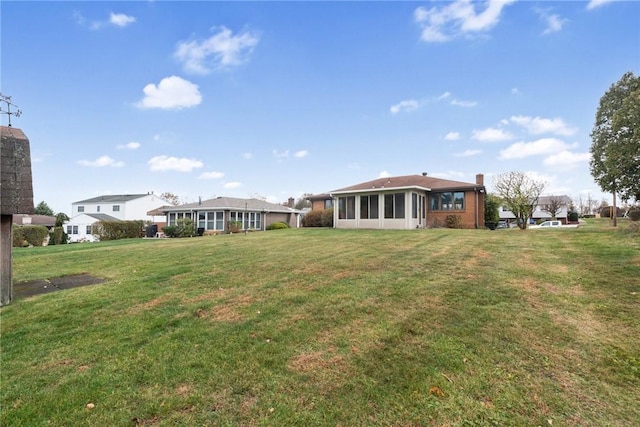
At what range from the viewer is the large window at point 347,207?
74.9 feet

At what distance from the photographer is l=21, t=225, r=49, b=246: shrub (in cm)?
2395

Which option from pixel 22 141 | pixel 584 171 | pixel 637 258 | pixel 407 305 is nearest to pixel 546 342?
pixel 407 305

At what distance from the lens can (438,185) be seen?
76.8ft

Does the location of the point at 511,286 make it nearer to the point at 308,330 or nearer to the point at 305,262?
the point at 308,330

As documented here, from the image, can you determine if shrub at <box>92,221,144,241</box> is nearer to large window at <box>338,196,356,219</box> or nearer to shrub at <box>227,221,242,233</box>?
shrub at <box>227,221,242,233</box>

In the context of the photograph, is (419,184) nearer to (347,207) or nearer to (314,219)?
(347,207)

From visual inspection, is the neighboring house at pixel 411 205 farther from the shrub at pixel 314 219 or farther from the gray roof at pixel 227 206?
the gray roof at pixel 227 206

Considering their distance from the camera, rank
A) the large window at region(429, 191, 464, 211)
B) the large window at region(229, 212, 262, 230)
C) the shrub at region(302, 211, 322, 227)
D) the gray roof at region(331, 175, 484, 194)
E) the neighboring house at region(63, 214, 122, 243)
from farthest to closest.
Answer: the neighboring house at region(63, 214, 122, 243) < the large window at region(229, 212, 262, 230) < the shrub at region(302, 211, 322, 227) < the large window at region(429, 191, 464, 211) < the gray roof at region(331, 175, 484, 194)

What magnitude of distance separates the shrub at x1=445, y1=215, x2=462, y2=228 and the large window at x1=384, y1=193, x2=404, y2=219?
3.97m

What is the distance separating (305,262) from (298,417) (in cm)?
588

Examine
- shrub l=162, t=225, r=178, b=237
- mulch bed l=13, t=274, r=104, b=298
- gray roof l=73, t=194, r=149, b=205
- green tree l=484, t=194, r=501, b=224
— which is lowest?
mulch bed l=13, t=274, r=104, b=298

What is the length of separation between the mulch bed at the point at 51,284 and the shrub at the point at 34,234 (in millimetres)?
22542

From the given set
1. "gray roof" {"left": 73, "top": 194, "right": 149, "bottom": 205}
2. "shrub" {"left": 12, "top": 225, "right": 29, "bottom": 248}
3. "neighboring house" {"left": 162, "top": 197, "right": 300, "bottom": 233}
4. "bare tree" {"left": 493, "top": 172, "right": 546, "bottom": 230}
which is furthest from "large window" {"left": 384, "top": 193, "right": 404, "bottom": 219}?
"gray roof" {"left": 73, "top": 194, "right": 149, "bottom": 205}

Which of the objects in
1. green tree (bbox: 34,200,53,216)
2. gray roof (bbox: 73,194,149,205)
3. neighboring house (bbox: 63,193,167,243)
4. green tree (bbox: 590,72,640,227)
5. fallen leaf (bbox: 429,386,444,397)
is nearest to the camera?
fallen leaf (bbox: 429,386,444,397)
